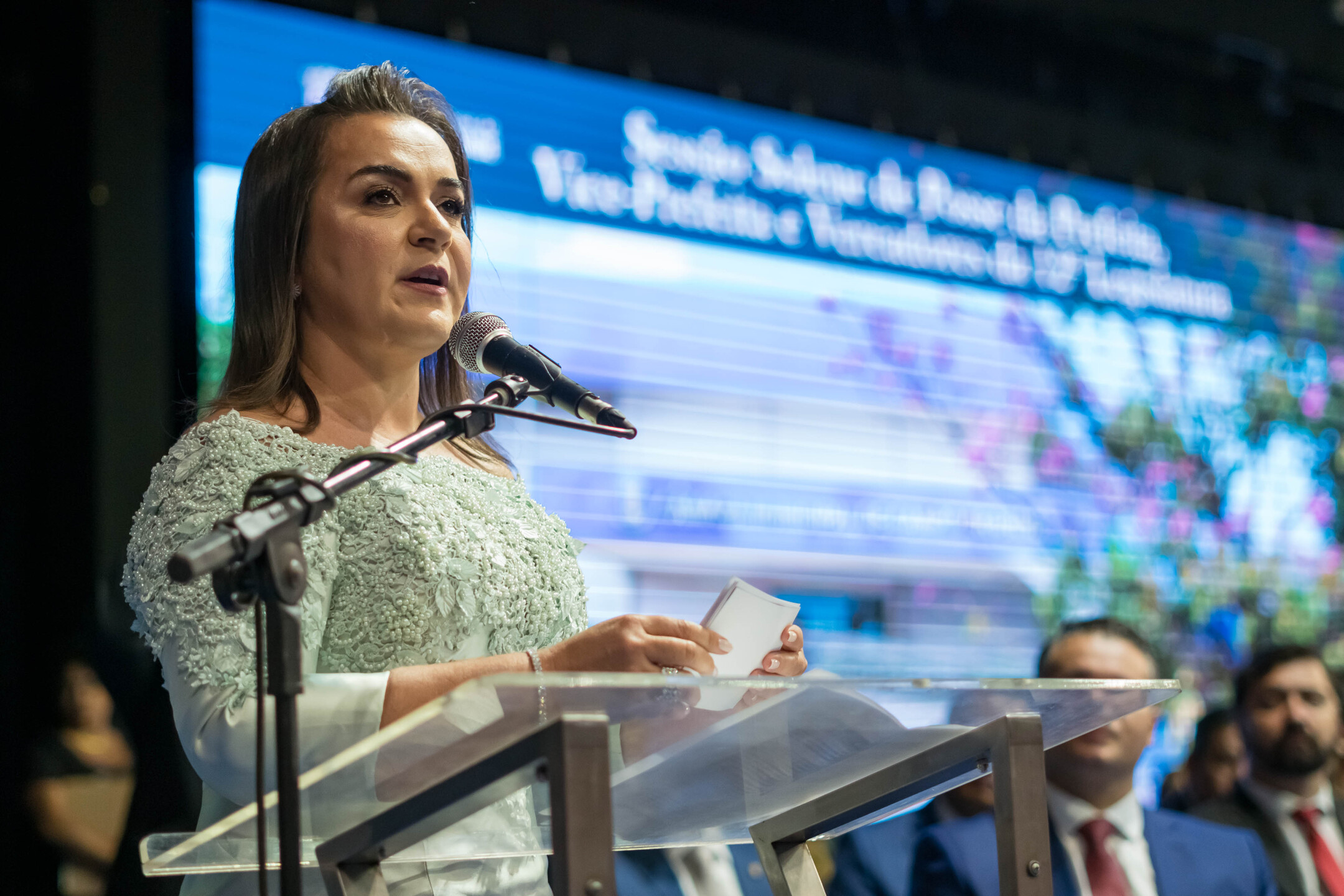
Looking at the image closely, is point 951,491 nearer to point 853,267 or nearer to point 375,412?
point 853,267

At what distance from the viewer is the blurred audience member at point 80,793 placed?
9.21ft

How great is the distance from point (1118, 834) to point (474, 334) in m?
2.28

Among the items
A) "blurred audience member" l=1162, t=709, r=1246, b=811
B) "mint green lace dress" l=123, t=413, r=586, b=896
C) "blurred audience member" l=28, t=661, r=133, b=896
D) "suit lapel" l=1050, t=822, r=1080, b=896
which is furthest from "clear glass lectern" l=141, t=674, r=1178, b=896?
"blurred audience member" l=1162, t=709, r=1246, b=811

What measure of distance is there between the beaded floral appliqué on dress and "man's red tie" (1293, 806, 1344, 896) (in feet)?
9.77

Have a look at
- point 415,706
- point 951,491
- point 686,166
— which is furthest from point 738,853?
point 415,706

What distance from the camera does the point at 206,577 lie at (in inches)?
56.0

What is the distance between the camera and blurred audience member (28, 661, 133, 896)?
9.21 ft

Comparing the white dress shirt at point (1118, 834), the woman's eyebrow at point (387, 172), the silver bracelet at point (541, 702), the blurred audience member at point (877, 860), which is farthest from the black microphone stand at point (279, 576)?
the white dress shirt at point (1118, 834)

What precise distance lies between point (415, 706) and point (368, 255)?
24.9 inches

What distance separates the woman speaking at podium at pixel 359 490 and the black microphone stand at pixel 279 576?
24 centimetres

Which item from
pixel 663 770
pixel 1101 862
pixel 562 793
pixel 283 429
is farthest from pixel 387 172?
pixel 1101 862

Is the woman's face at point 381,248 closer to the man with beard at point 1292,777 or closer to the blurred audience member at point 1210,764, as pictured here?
the man with beard at point 1292,777

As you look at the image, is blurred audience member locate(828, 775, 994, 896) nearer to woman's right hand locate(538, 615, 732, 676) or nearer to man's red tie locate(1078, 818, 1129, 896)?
man's red tie locate(1078, 818, 1129, 896)

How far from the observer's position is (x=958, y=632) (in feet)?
13.3
